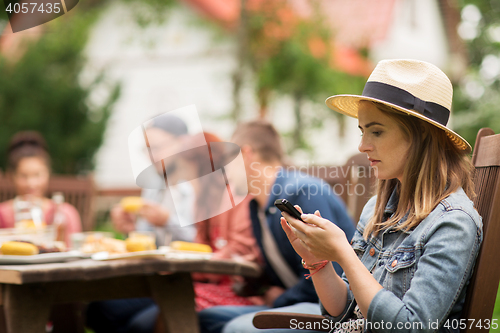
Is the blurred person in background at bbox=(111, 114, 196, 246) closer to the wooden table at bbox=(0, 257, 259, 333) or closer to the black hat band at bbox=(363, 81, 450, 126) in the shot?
the wooden table at bbox=(0, 257, 259, 333)

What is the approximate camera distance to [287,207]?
1156mm

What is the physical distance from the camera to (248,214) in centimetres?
245

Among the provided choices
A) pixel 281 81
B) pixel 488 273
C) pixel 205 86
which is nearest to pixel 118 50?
pixel 205 86

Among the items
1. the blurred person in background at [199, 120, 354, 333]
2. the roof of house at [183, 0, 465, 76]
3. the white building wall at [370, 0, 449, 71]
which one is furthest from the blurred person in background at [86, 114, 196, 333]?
the white building wall at [370, 0, 449, 71]

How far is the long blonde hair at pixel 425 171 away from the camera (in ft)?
3.95

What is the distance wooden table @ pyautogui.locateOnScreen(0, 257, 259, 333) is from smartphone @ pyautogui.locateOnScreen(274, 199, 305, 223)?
2.67ft

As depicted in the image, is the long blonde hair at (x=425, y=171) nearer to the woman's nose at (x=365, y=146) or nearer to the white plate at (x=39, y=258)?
the woman's nose at (x=365, y=146)

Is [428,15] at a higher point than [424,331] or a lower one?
higher

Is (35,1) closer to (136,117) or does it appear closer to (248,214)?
(248,214)

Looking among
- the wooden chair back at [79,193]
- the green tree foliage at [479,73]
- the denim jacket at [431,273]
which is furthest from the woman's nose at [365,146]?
the green tree foliage at [479,73]

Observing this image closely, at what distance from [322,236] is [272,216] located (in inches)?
37.7

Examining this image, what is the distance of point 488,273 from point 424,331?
0.22m

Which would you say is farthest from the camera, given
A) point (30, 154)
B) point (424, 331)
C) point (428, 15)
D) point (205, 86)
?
point (428, 15)

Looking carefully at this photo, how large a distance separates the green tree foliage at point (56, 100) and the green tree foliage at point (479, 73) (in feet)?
23.9
